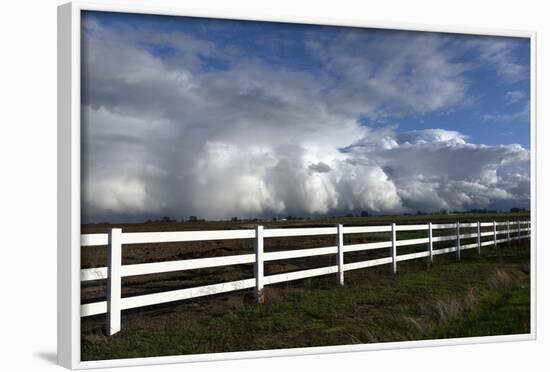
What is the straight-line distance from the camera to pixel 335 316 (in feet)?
19.0

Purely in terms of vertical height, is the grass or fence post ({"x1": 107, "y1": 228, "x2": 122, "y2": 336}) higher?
fence post ({"x1": 107, "y1": 228, "x2": 122, "y2": 336})

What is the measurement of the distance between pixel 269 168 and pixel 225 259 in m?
1.19

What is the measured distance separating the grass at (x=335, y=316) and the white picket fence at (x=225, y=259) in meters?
0.15

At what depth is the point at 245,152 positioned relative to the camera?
17.9 ft

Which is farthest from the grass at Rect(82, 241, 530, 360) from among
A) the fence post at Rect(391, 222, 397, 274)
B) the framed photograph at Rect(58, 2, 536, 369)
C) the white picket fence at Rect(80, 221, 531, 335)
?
the fence post at Rect(391, 222, 397, 274)

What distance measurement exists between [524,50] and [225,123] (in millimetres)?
3735

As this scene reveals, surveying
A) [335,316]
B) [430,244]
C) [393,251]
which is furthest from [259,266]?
[430,244]

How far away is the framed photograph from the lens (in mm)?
4957

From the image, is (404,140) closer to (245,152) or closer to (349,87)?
(349,87)

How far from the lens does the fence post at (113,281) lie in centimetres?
504

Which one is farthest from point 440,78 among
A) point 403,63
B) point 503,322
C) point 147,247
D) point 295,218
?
point 147,247

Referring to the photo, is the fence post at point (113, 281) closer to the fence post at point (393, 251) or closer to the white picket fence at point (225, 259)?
the white picket fence at point (225, 259)

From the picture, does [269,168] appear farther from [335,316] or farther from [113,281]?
[113,281]

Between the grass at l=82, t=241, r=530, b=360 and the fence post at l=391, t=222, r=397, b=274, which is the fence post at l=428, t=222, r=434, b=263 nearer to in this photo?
the fence post at l=391, t=222, r=397, b=274
